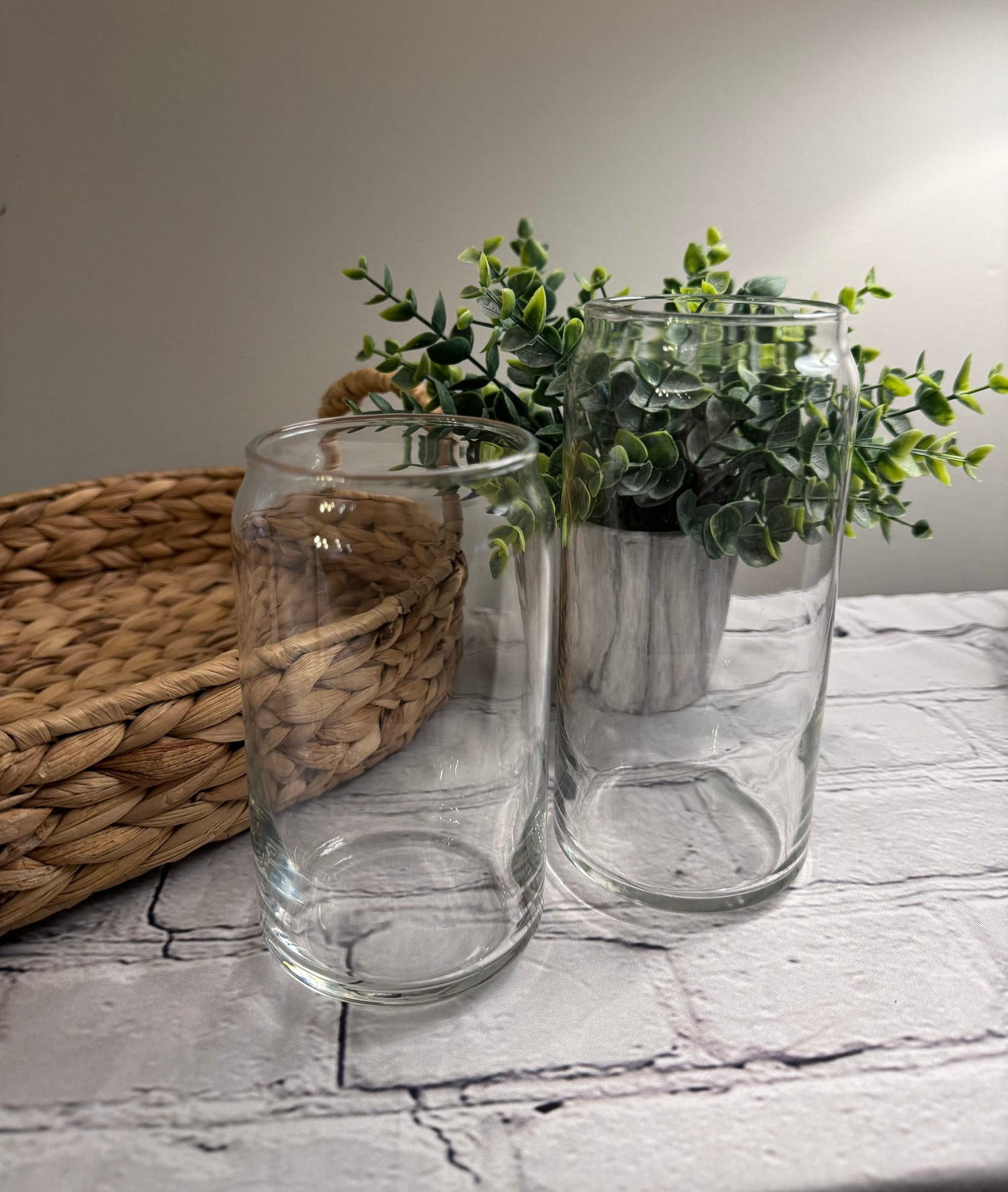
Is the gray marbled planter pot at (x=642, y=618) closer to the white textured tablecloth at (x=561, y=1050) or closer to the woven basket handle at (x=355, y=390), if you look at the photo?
the white textured tablecloth at (x=561, y=1050)

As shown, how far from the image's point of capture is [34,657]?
64 cm

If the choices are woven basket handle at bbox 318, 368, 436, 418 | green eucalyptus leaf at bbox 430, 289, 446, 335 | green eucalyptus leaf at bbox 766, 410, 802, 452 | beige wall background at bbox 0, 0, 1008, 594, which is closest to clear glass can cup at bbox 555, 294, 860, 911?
green eucalyptus leaf at bbox 766, 410, 802, 452

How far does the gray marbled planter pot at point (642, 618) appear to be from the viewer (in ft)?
1.51

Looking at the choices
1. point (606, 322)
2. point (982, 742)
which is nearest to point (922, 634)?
point (982, 742)

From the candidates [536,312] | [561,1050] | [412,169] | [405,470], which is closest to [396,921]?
[561,1050]

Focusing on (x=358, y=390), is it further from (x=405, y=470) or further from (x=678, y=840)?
(x=678, y=840)

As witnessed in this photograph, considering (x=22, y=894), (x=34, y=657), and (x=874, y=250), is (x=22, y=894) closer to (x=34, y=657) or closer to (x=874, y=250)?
(x=34, y=657)

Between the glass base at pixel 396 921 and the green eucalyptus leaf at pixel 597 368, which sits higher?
the green eucalyptus leaf at pixel 597 368

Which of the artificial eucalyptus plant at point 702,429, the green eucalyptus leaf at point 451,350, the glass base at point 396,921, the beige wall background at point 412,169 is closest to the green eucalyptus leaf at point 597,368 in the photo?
the artificial eucalyptus plant at point 702,429

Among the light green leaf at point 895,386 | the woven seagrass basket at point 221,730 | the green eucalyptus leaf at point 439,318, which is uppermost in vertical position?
the green eucalyptus leaf at point 439,318

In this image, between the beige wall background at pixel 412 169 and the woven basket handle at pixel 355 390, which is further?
the beige wall background at pixel 412 169

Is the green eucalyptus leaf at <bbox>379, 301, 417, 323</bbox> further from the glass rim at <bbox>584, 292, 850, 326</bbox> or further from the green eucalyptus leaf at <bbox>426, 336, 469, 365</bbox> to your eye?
the glass rim at <bbox>584, 292, 850, 326</bbox>

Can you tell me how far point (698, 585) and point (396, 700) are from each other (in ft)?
0.54

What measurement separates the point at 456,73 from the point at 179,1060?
0.76m
